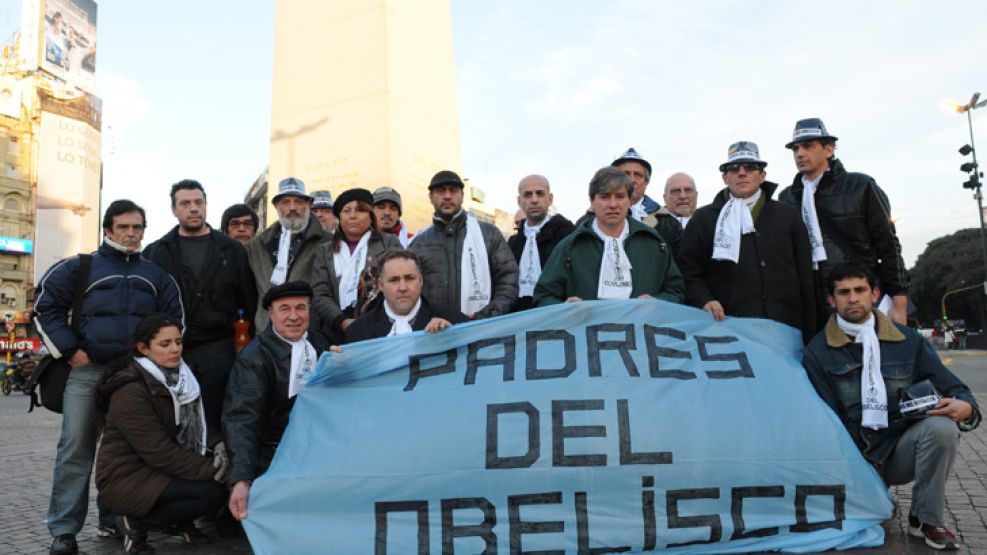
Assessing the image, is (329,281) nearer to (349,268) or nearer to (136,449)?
(349,268)

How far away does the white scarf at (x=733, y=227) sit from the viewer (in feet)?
16.1

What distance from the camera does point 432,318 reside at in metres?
4.76

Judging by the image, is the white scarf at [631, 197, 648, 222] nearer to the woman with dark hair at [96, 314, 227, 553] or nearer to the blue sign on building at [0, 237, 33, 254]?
the woman with dark hair at [96, 314, 227, 553]

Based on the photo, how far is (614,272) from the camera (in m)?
4.95

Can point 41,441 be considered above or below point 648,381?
below

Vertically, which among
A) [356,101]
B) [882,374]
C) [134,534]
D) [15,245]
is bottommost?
[134,534]

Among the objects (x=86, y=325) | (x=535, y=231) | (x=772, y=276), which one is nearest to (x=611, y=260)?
(x=772, y=276)

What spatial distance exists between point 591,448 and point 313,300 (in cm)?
260

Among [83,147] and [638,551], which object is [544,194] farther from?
[83,147]

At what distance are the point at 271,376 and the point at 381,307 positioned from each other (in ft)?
2.60

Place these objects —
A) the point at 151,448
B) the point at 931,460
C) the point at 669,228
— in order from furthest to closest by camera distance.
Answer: the point at 669,228, the point at 151,448, the point at 931,460

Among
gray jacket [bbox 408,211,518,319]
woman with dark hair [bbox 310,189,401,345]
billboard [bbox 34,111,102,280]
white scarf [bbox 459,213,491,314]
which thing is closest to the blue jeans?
woman with dark hair [bbox 310,189,401,345]

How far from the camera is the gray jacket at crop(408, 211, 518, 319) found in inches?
218

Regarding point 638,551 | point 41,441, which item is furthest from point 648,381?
point 41,441
